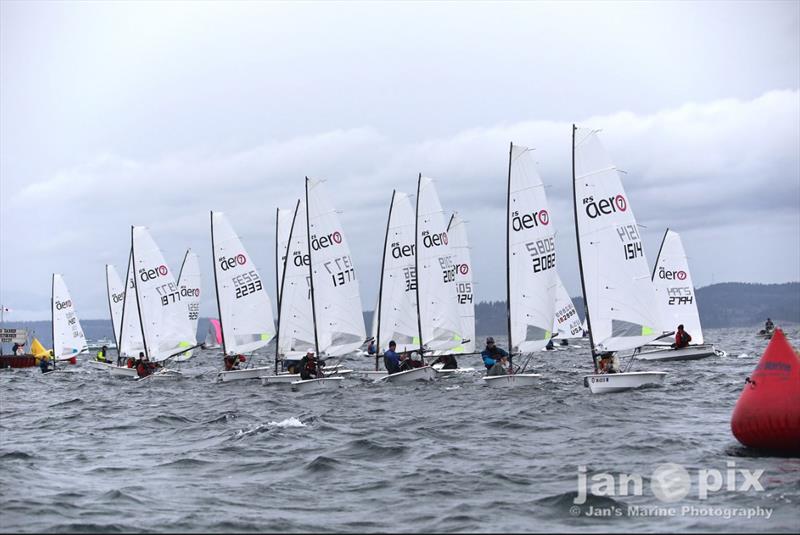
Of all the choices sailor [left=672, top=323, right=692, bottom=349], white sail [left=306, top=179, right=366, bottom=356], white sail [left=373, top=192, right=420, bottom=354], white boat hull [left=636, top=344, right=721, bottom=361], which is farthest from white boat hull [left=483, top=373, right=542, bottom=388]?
white boat hull [left=636, top=344, right=721, bottom=361]

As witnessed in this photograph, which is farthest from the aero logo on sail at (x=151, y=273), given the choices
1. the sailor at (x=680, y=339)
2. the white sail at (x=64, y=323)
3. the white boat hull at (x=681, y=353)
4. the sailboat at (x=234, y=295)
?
the sailor at (x=680, y=339)

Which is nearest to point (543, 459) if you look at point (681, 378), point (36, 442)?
point (36, 442)

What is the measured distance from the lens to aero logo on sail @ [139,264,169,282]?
137ft

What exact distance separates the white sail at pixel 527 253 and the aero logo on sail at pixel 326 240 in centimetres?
832

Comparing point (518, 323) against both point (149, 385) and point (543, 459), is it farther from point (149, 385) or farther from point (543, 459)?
point (149, 385)

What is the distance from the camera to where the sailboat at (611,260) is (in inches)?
995

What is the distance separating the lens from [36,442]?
18.9 meters

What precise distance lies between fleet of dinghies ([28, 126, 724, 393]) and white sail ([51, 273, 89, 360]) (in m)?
6.31

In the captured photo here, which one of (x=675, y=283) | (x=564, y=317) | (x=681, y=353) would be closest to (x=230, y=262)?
(x=681, y=353)

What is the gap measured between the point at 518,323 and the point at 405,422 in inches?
327

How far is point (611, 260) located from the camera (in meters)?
25.4

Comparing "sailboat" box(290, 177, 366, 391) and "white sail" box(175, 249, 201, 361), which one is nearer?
"sailboat" box(290, 177, 366, 391)

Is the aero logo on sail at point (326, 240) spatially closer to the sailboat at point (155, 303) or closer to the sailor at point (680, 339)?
the sailboat at point (155, 303)

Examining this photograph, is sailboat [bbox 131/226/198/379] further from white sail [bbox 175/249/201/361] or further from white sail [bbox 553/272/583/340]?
white sail [bbox 553/272/583/340]
